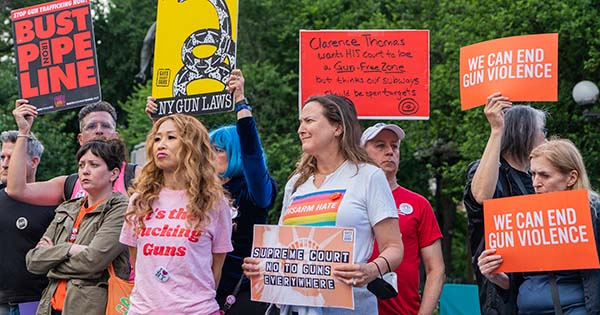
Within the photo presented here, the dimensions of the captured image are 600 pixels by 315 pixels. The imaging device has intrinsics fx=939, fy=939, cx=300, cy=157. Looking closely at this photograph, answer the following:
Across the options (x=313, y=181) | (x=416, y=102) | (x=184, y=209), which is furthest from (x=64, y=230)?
(x=416, y=102)

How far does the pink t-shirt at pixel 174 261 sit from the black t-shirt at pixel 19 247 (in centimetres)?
183

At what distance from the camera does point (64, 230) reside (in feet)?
17.8

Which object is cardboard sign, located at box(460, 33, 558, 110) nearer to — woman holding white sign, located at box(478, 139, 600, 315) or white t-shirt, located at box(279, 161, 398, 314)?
woman holding white sign, located at box(478, 139, 600, 315)

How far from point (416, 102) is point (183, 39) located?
65.9 inches

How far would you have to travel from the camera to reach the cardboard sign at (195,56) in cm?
564

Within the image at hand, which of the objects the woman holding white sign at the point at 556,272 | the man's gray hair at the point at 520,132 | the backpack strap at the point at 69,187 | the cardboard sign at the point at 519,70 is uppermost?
the cardboard sign at the point at 519,70

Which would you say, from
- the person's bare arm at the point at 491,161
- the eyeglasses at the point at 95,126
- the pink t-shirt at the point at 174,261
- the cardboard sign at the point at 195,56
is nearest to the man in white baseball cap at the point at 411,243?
the person's bare arm at the point at 491,161

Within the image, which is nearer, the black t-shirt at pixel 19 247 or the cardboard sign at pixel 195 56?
the cardboard sign at pixel 195 56

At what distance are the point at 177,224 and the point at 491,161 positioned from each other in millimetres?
1605

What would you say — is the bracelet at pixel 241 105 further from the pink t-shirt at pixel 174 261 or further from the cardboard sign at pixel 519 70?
the cardboard sign at pixel 519 70

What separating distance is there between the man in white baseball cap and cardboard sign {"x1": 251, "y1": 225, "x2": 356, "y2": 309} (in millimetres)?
957

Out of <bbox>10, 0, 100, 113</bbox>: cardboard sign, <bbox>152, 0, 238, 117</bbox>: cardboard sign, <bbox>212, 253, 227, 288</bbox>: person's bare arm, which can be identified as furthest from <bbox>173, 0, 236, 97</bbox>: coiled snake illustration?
<bbox>212, 253, 227, 288</bbox>: person's bare arm

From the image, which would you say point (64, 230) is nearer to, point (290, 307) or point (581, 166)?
point (290, 307)

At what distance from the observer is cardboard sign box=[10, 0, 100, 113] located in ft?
21.6
